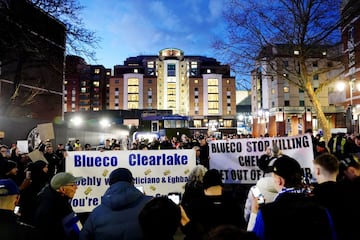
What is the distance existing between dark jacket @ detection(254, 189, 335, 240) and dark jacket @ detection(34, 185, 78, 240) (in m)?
2.13

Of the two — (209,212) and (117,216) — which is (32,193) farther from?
(209,212)

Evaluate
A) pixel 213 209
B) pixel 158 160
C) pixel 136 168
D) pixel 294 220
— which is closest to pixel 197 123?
pixel 158 160

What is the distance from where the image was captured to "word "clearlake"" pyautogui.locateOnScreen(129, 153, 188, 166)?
662 centimetres

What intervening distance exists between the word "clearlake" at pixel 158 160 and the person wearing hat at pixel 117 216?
370 centimetres

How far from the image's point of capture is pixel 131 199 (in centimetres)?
282

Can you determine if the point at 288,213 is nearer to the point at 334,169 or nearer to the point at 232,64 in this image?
the point at 334,169

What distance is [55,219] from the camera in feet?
10.7

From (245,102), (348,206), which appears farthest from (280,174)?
(245,102)

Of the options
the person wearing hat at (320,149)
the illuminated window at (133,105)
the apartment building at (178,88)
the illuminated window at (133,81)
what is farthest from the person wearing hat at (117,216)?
the illuminated window at (133,81)

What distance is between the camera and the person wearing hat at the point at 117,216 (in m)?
2.66

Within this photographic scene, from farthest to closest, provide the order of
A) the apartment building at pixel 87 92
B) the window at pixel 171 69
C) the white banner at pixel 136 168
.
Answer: the apartment building at pixel 87 92, the window at pixel 171 69, the white banner at pixel 136 168

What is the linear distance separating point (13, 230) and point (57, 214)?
47.4 inches

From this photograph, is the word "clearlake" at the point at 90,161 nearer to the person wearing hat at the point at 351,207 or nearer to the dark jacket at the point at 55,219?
the dark jacket at the point at 55,219

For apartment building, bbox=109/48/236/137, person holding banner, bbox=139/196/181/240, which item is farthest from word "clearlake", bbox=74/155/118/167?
apartment building, bbox=109/48/236/137
